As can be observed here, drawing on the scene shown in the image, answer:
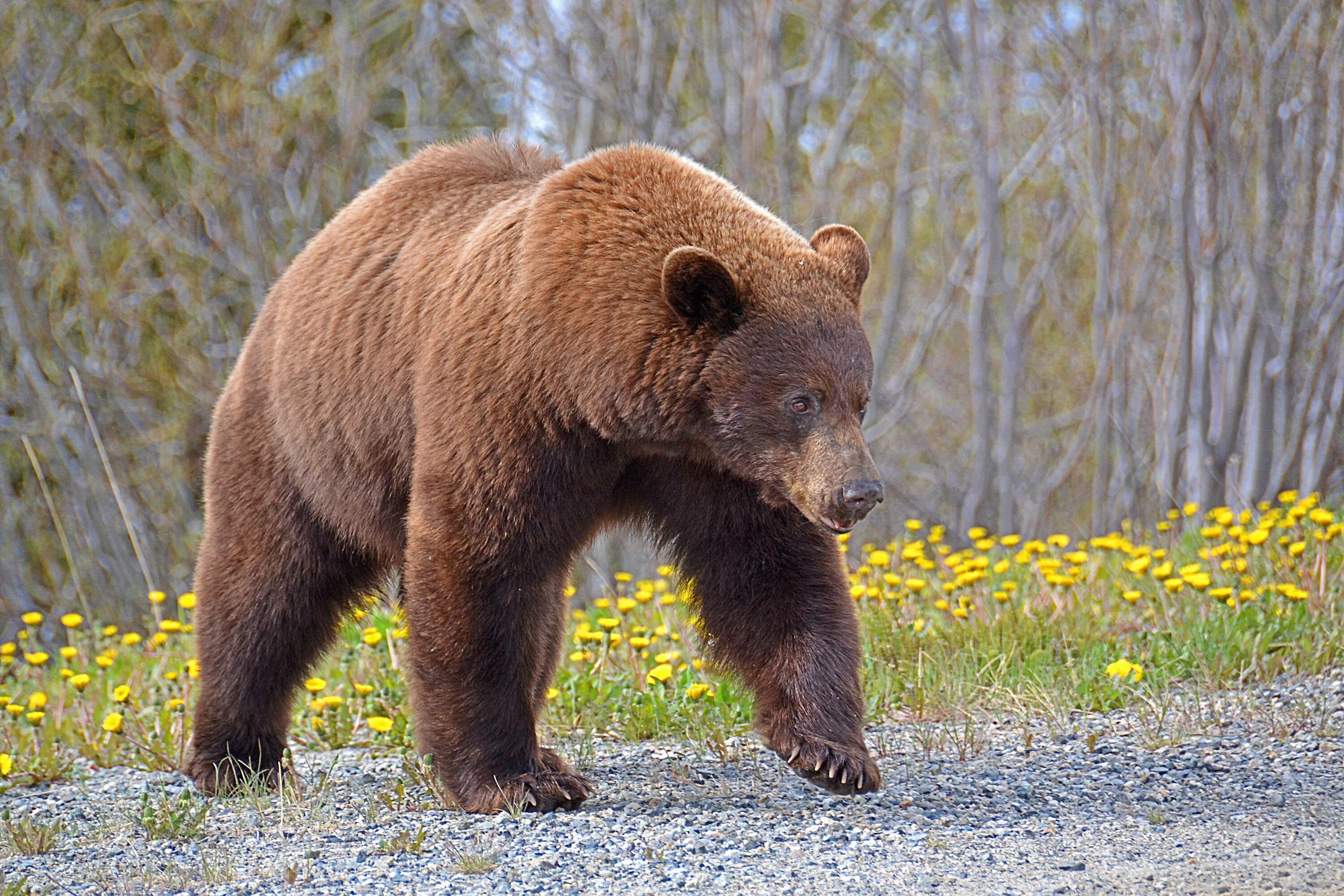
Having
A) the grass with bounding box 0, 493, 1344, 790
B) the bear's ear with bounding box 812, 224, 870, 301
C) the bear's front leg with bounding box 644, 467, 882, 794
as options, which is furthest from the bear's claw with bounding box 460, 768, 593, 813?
the bear's ear with bounding box 812, 224, 870, 301

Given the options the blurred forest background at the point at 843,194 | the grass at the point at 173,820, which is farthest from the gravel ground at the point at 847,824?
the blurred forest background at the point at 843,194

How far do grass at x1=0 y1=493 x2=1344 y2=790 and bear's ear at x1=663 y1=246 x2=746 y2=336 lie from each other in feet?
2.93

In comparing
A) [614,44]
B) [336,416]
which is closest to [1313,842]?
[336,416]

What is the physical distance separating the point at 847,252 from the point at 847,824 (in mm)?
1584

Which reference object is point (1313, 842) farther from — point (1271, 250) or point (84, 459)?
point (84, 459)

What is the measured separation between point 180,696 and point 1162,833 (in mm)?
3935

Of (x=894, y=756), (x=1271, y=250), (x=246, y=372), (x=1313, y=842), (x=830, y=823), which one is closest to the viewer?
(x=1313, y=842)

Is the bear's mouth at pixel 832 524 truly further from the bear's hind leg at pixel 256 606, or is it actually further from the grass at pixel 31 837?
the grass at pixel 31 837

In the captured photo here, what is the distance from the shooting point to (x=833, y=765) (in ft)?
12.5

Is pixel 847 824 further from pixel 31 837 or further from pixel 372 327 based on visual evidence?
pixel 31 837

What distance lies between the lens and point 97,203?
1363 cm

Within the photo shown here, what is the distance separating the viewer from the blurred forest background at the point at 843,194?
323 inches

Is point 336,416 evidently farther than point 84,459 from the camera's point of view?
No

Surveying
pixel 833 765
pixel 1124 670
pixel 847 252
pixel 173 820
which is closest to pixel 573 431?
pixel 847 252
